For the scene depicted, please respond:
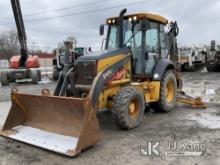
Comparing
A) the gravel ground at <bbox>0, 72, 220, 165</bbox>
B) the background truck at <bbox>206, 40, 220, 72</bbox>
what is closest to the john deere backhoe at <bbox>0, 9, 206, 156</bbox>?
the gravel ground at <bbox>0, 72, 220, 165</bbox>

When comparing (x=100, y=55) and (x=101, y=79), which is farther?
(x=100, y=55)

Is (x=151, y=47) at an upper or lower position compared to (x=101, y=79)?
upper

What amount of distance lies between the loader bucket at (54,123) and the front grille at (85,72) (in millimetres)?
888

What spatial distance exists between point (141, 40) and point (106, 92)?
170 cm

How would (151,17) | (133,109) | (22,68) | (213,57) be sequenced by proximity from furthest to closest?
(213,57), (22,68), (151,17), (133,109)

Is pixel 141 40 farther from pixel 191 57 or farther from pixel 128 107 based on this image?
pixel 191 57

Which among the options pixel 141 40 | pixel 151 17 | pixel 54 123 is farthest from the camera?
pixel 151 17

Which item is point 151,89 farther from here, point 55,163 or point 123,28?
point 55,163

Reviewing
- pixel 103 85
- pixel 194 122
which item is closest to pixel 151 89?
pixel 194 122

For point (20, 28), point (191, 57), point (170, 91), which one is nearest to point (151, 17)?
point (170, 91)

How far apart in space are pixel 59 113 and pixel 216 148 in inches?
106

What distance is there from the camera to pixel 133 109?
650cm

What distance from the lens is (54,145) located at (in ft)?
17.3

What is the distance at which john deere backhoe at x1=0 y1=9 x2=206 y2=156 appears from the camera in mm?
5379
